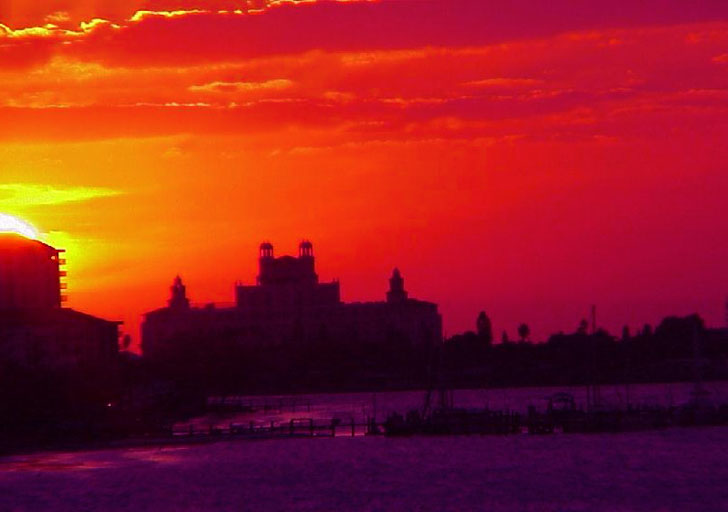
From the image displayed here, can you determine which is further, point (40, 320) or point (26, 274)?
point (26, 274)

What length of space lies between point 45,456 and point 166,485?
23.4 meters

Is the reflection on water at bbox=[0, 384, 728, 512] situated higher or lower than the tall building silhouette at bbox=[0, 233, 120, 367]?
lower

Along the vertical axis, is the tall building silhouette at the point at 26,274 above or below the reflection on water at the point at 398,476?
above

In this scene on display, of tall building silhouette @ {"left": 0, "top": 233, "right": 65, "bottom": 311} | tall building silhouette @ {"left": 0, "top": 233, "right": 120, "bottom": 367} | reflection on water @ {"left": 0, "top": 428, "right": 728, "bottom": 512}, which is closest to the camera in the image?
reflection on water @ {"left": 0, "top": 428, "right": 728, "bottom": 512}

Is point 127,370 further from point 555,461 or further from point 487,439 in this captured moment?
point 555,461

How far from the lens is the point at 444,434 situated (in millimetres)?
117750

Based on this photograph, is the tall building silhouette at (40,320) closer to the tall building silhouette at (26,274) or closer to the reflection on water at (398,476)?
the tall building silhouette at (26,274)

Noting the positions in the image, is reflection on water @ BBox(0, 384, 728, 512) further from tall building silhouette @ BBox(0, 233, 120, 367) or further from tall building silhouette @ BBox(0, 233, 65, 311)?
tall building silhouette @ BBox(0, 233, 65, 311)

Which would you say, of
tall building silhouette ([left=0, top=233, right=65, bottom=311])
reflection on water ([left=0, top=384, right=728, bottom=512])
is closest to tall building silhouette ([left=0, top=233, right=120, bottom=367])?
tall building silhouette ([left=0, top=233, right=65, bottom=311])

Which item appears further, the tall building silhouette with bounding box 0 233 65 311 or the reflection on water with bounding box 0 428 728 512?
the tall building silhouette with bounding box 0 233 65 311

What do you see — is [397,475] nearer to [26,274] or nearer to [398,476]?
[398,476]

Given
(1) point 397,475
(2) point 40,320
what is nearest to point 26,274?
(2) point 40,320

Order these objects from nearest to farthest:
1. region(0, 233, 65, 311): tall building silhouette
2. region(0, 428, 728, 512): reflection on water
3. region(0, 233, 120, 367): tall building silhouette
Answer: region(0, 428, 728, 512): reflection on water
region(0, 233, 120, 367): tall building silhouette
region(0, 233, 65, 311): tall building silhouette

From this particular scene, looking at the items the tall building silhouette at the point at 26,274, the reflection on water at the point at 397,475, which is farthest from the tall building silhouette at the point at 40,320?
the reflection on water at the point at 397,475
